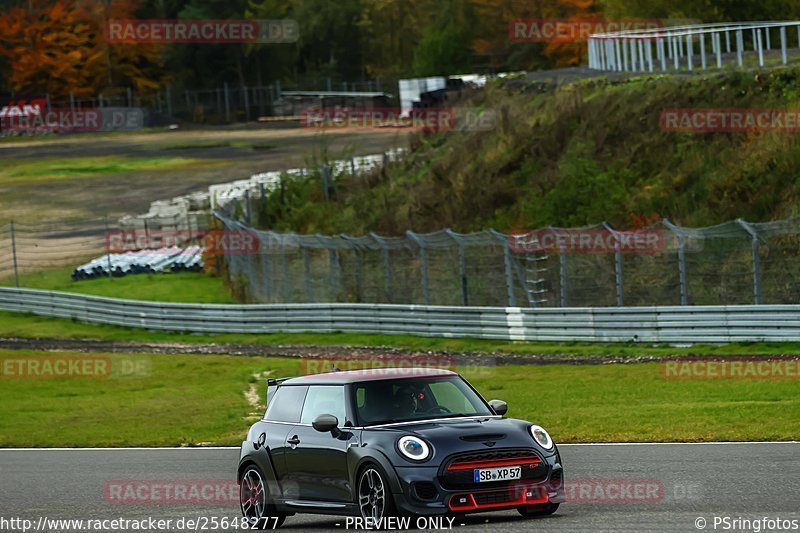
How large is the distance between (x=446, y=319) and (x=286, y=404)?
64.5 ft

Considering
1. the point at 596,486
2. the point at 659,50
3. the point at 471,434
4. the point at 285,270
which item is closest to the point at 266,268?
the point at 285,270

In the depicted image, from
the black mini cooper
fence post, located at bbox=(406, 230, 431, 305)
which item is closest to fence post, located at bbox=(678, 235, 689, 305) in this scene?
fence post, located at bbox=(406, 230, 431, 305)

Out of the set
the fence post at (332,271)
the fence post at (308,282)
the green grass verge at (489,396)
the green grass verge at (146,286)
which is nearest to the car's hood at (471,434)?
the green grass verge at (489,396)

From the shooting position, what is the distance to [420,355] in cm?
2988

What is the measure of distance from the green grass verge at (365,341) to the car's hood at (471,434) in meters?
14.7

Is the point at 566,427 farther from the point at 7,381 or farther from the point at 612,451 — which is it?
the point at 7,381

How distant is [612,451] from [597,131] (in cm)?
2719

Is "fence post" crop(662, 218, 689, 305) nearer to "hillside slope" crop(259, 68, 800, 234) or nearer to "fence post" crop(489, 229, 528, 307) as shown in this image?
"fence post" crop(489, 229, 528, 307)

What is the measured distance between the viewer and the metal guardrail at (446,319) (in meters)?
26.0

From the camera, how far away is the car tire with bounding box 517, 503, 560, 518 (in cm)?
1101

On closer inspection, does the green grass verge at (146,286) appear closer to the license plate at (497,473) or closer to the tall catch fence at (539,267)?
the tall catch fence at (539,267)

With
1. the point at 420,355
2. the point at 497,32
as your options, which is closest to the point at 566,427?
the point at 420,355

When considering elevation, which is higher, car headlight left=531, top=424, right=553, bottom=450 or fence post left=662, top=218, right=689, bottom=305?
car headlight left=531, top=424, right=553, bottom=450

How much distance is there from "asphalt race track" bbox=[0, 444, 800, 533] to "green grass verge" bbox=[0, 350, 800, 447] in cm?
155
